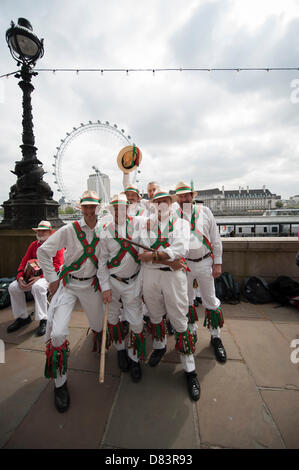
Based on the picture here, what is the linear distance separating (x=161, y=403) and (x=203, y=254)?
178 centimetres

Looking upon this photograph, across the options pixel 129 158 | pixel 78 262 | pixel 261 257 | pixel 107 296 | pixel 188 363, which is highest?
pixel 129 158

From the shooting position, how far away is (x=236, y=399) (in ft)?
6.72

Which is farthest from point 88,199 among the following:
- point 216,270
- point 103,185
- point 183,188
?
point 103,185

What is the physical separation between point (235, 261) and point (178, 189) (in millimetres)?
2851

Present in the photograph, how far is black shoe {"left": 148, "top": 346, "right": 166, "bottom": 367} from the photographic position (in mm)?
2569

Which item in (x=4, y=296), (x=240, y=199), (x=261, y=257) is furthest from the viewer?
(x=240, y=199)

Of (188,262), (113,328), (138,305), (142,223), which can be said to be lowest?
(113,328)

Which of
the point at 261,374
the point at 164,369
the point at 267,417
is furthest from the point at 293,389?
the point at 164,369

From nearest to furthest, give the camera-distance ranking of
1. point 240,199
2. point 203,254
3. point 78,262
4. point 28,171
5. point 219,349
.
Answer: point 78,262, point 219,349, point 203,254, point 28,171, point 240,199

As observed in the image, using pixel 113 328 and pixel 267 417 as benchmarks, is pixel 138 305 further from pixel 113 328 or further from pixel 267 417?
pixel 267 417

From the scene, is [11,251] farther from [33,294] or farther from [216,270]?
[216,270]

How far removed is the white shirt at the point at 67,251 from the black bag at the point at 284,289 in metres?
3.88

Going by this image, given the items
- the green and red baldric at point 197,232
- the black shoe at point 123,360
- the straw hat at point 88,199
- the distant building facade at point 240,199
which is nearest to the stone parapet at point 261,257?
the green and red baldric at point 197,232

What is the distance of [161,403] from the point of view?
204cm
